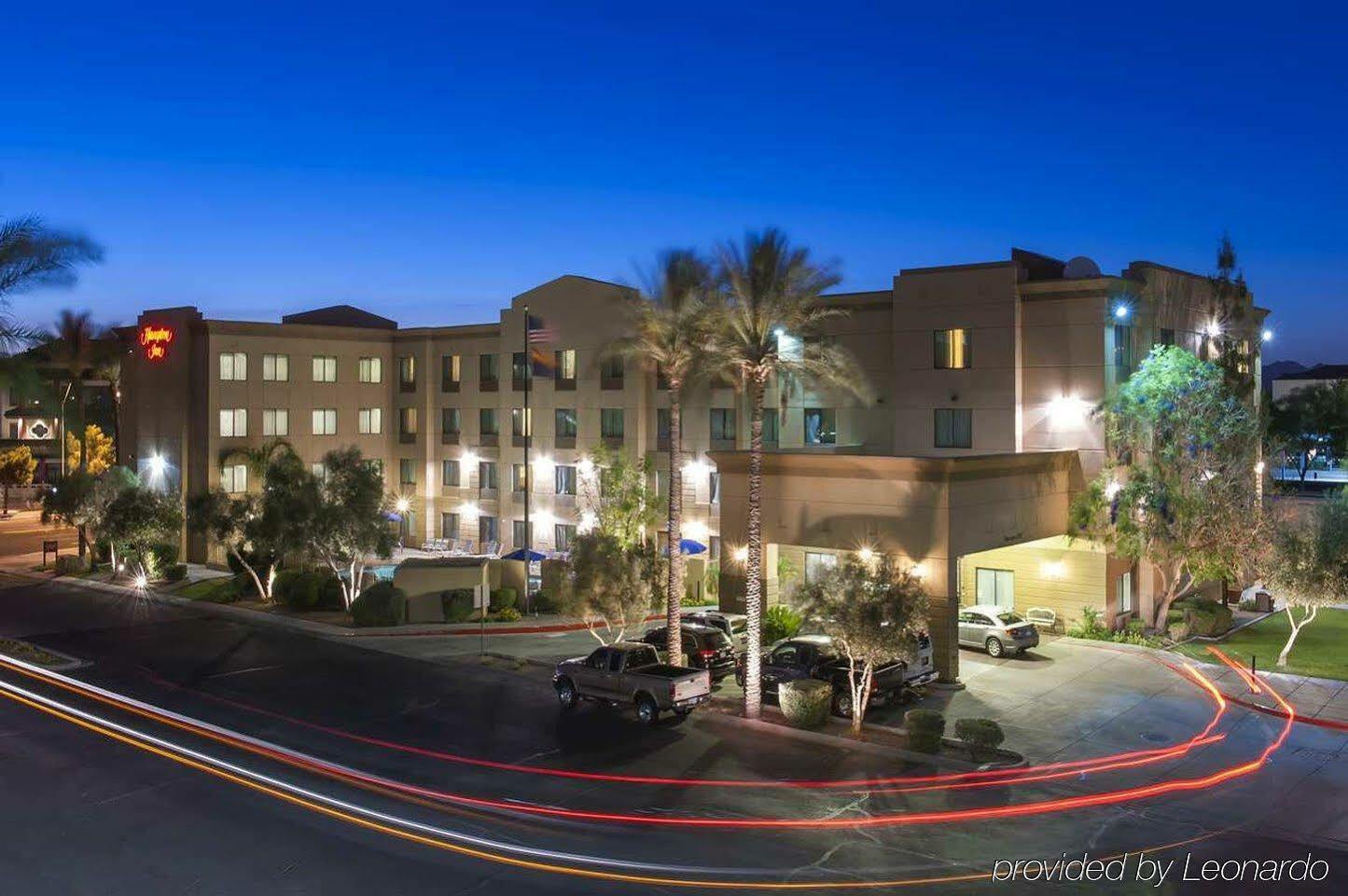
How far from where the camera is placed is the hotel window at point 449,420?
195 feet

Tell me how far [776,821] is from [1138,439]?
2281cm

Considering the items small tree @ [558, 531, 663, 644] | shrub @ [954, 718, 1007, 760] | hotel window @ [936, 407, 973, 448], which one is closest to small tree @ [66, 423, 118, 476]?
small tree @ [558, 531, 663, 644]

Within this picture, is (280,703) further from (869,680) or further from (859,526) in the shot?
(859,526)

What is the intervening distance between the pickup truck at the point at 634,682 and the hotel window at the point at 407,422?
3626 cm

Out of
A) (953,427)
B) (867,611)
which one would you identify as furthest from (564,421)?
(867,611)

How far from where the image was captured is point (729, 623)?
3384cm

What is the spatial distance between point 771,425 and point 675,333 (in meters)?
17.7

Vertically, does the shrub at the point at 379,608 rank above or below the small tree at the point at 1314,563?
below

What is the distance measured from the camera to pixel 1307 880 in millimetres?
15914

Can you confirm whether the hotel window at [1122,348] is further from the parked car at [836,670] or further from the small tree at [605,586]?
the small tree at [605,586]

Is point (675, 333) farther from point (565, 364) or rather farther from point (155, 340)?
point (155, 340)

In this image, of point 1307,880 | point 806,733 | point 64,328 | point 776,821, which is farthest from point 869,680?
point 64,328

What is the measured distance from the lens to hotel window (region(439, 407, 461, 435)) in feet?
195

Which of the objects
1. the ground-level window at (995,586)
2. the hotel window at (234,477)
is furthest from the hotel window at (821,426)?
the hotel window at (234,477)
